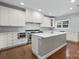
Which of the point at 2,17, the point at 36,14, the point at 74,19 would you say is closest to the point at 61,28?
the point at 74,19

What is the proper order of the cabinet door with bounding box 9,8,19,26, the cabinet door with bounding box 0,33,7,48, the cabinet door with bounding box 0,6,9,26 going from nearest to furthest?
1. the cabinet door with bounding box 0,33,7,48
2. the cabinet door with bounding box 0,6,9,26
3. the cabinet door with bounding box 9,8,19,26

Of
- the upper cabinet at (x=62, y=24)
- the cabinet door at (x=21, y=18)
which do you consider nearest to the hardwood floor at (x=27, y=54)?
the cabinet door at (x=21, y=18)

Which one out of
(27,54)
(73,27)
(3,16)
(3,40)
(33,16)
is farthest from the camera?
(73,27)

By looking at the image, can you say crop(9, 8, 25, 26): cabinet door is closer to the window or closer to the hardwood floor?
the hardwood floor

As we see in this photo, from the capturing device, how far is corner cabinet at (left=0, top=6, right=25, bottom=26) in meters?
3.84

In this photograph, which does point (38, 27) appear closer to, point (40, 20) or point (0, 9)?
point (40, 20)

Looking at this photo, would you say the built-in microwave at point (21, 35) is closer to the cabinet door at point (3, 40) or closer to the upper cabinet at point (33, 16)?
the cabinet door at point (3, 40)

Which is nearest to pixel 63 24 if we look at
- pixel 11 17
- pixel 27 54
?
pixel 11 17

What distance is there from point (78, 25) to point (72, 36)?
108cm

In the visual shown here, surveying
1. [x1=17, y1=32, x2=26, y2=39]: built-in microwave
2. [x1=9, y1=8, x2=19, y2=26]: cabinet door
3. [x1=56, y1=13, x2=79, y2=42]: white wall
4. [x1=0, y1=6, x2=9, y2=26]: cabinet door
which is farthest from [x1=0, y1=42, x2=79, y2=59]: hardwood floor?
[x1=56, y1=13, x2=79, y2=42]: white wall

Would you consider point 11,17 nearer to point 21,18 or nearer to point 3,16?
point 3,16

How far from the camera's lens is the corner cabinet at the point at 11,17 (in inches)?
151

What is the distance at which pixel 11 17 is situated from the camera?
425cm

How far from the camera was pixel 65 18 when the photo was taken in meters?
6.95
